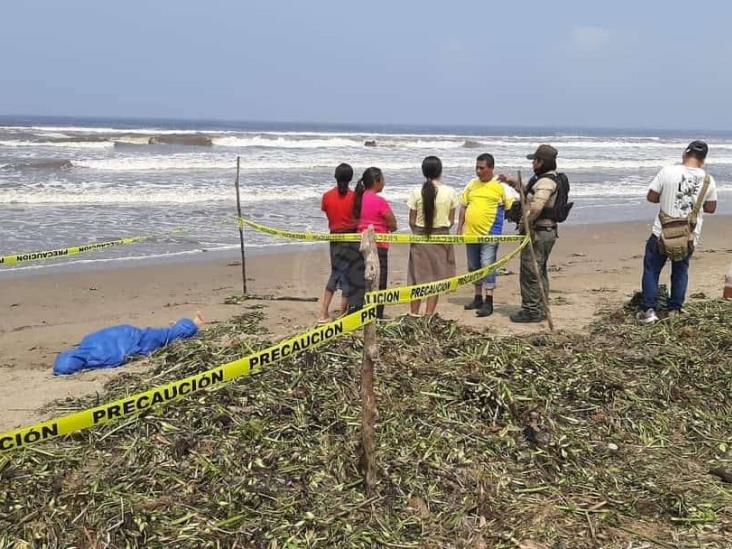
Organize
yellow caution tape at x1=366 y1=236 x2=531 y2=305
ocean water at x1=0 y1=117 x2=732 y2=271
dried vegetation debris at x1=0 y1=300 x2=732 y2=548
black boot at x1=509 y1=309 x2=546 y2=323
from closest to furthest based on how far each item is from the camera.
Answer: dried vegetation debris at x1=0 y1=300 x2=732 y2=548, yellow caution tape at x1=366 y1=236 x2=531 y2=305, black boot at x1=509 y1=309 x2=546 y2=323, ocean water at x1=0 y1=117 x2=732 y2=271

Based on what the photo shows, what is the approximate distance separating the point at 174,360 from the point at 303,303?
3.22 metres

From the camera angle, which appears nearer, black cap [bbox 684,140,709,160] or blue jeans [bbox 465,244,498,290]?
black cap [bbox 684,140,709,160]

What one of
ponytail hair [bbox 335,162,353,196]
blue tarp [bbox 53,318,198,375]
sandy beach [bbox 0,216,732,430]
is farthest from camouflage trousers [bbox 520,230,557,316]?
blue tarp [bbox 53,318,198,375]

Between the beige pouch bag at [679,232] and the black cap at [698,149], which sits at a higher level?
the black cap at [698,149]

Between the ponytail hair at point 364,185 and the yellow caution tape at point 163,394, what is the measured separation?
10.4 feet

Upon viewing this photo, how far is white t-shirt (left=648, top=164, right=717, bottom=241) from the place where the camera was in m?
6.13

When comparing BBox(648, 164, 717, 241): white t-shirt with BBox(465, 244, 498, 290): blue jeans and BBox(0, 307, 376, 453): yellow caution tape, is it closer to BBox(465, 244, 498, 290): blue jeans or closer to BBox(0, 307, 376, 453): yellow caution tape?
BBox(465, 244, 498, 290): blue jeans

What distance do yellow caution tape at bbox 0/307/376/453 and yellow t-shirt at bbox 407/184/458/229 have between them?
330 centimetres

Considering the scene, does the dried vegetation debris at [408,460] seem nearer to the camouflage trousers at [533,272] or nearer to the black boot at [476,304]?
the camouflage trousers at [533,272]

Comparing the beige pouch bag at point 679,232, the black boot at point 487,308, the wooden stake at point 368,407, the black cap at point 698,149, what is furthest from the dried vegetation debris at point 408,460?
the black boot at point 487,308

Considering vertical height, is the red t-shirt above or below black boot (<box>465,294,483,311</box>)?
above

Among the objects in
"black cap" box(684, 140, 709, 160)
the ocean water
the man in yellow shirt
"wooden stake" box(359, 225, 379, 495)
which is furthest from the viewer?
the ocean water

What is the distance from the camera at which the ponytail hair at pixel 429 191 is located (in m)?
6.43

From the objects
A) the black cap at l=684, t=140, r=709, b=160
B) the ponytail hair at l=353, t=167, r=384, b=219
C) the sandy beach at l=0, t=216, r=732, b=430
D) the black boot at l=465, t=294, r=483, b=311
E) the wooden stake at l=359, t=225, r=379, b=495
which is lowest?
the sandy beach at l=0, t=216, r=732, b=430
